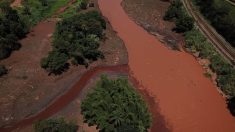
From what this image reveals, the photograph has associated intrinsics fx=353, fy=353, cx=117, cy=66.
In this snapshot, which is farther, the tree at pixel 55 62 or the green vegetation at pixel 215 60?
the tree at pixel 55 62

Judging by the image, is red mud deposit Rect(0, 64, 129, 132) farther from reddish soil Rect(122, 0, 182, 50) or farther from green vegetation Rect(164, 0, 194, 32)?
green vegetation Rect(164, 0, 194, 32)

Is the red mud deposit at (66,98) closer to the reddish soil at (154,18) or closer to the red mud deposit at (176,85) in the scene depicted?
the red mud deposit at (176,85)

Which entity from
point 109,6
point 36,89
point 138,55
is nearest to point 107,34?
point 138,55

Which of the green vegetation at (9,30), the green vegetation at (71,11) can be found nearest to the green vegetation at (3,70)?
the green vegetation at (9,30)

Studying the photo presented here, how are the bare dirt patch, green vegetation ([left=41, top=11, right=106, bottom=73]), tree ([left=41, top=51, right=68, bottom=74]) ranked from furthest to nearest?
1. green vegetation ([left=41, top=11, right=106, bottom=73])
2. tree ([left=41, top=51, right=68, bottom=74])
3. the bare dirt patch

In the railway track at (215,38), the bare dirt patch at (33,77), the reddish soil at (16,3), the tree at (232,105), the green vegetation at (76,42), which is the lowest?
the tree at (232,105)


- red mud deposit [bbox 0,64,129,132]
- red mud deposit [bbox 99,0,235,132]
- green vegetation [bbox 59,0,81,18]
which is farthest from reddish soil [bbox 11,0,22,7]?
red mud deposit [bbox 0,64,129,132]
